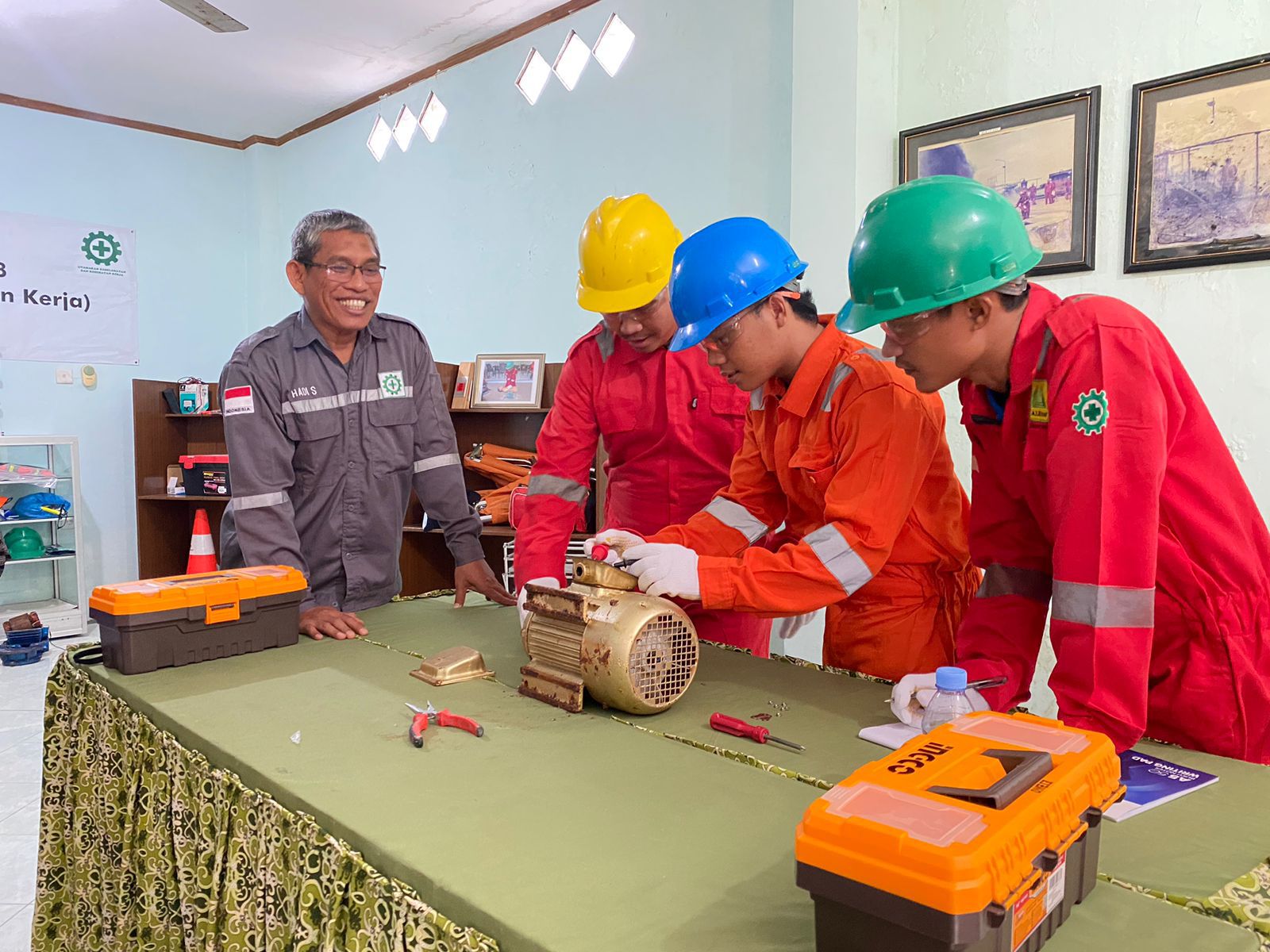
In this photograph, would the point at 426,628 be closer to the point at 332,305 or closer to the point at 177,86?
the point at 332,305

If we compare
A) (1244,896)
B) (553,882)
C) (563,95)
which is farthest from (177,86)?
(1244,896)

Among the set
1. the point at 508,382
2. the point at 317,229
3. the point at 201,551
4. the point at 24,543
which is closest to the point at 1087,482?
the point at 317,229

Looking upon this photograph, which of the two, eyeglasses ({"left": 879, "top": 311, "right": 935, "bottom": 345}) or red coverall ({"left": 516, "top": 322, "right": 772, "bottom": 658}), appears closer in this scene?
eyeglasses ({"left": 879, "top": 311, "right": 935, "bottom": 345})

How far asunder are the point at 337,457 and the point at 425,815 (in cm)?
148

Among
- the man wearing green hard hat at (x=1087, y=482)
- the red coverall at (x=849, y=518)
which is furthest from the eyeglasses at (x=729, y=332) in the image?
the man wearing green hard hat at (x=1087, y=482)

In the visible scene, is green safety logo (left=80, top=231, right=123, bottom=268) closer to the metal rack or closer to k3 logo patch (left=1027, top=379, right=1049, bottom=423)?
the metal rack

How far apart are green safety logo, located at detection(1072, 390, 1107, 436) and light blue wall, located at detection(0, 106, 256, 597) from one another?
6.71m

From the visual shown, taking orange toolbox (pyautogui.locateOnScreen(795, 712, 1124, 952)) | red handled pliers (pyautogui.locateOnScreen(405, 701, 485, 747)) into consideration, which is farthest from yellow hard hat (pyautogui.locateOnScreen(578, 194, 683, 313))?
orange toolbox (pyautogui.locateOnScreen(795, 712, 1124, 952))

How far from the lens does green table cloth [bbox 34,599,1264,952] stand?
89 centimetres

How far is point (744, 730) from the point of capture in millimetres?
1366

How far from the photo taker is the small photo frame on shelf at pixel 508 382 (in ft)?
14.7

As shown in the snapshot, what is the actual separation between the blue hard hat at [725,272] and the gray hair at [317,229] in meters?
1.06

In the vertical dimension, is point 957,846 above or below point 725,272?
below

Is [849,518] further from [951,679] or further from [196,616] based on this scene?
[196,616]
